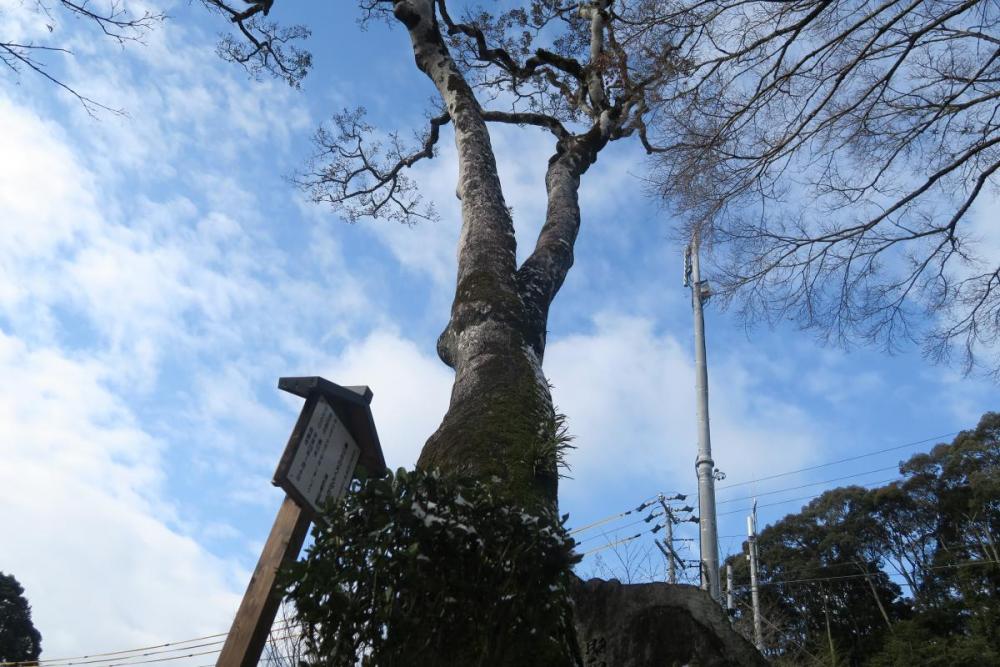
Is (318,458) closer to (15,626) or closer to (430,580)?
(430,580)

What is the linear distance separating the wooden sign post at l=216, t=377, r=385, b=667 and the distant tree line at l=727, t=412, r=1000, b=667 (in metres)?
22.2

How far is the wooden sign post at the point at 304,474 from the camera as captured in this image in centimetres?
293

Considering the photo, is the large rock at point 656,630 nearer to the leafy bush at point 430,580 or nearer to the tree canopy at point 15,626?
the leafy bush at point 430,580

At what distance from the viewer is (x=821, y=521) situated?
28.0 m

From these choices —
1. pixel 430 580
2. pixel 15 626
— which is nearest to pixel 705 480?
pixel 430 580

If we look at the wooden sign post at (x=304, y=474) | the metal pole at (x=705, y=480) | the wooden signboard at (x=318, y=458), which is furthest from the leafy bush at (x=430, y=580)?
the metal pole at (x=705, y=480)

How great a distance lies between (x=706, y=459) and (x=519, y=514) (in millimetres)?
8316

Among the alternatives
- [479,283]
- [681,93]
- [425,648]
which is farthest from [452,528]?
[681,93]

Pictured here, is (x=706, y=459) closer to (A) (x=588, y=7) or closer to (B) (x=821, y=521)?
(A) (x=588, y=7)

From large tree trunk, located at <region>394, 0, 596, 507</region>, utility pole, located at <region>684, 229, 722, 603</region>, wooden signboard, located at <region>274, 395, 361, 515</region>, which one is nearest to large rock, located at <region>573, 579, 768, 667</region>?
large tree trunk, located at <region>394, 0, 596, 507</region>

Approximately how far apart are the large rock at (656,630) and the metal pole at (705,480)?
4757 mm

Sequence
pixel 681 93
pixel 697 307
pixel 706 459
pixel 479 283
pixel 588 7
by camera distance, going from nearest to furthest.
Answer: pixel 479 283, pixel 681 93, pixel 588 7, pixel 706 459, pixel 697 307

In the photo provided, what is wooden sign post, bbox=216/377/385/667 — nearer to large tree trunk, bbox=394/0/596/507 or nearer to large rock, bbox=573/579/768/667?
large tree trunk, bbox=394/0/596/507

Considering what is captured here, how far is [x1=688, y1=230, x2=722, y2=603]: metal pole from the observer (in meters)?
9.13
